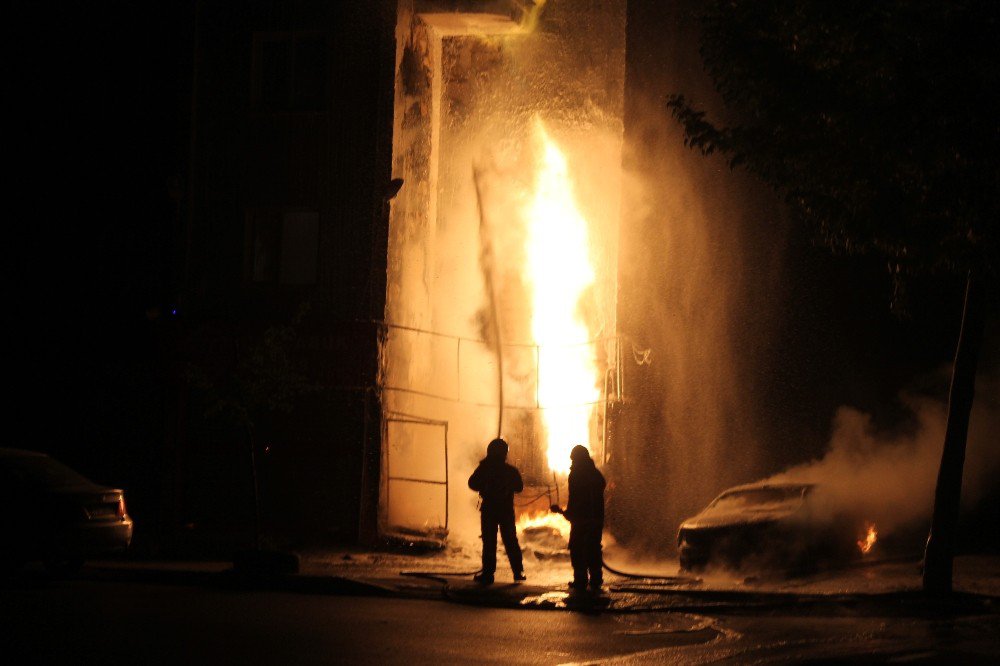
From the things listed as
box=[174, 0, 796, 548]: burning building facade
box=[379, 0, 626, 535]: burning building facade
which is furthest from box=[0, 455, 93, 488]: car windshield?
box=[379, 0, 626, 535]: burning building facade

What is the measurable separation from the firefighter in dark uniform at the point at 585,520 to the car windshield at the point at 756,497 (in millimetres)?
3347

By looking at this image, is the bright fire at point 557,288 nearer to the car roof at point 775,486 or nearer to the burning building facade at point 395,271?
the burning building facade at point 395,271

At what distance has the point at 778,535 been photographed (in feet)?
52.1

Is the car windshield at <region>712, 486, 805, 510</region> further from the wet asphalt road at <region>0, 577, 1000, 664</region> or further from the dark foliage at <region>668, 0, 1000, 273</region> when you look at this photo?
the dark foliage at <region>668, 0, 1000, 273</region>

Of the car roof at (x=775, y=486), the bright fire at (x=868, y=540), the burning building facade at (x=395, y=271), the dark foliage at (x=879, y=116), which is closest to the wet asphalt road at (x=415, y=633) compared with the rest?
the car roof at (x=775, y=486)

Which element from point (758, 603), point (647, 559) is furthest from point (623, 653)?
point (647, 559)

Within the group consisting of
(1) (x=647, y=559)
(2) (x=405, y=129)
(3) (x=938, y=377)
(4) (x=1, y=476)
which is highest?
(2) (x=405, y=129)

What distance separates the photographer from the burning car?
52.0 ft

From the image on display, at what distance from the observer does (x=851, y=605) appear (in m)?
13.3

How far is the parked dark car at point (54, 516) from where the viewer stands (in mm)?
14211

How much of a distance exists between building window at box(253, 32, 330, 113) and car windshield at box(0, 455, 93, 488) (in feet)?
27.5

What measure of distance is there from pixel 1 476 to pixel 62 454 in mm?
A: 7425

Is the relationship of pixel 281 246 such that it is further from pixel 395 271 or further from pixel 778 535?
pixel 778 535

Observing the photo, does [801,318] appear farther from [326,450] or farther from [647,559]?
[326,450]
